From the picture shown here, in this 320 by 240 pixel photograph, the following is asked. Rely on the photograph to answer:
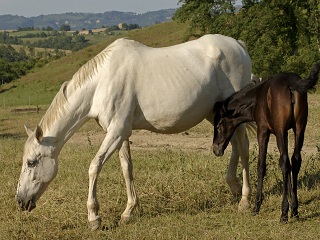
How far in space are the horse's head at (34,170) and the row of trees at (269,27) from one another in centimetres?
2541

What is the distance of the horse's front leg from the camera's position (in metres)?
6.38

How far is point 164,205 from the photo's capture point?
7.23 metres

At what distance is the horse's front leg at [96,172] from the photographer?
6385 millimetres

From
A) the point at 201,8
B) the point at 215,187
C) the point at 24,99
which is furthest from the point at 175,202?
the point at 24,99

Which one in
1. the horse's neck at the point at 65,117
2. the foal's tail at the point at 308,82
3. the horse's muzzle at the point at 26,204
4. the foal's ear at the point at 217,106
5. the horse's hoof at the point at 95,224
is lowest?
the horse's hoof at the point at 95,224

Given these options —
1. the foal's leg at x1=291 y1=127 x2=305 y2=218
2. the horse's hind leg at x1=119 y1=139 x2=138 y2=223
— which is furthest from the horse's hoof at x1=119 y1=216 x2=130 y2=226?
the foal's leg at x1=291 y1=127 x2=305 y2=218

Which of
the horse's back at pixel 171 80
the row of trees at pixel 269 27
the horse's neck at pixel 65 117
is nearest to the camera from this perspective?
the horse's neck at pixel 65 117

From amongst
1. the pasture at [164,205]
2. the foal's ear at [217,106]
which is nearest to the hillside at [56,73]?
the pasture at [164,205]

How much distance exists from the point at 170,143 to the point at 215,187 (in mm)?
6372

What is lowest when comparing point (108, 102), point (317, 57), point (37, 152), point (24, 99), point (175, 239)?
point (24, 99)

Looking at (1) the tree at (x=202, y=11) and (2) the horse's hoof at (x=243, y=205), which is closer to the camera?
(2) the horse's hoof at (x=243, y=205)

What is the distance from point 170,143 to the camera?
1417 cm

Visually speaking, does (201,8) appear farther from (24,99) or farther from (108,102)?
(108,102)

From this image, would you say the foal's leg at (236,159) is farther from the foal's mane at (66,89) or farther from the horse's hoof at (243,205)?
the foal's mane at (66,89)
